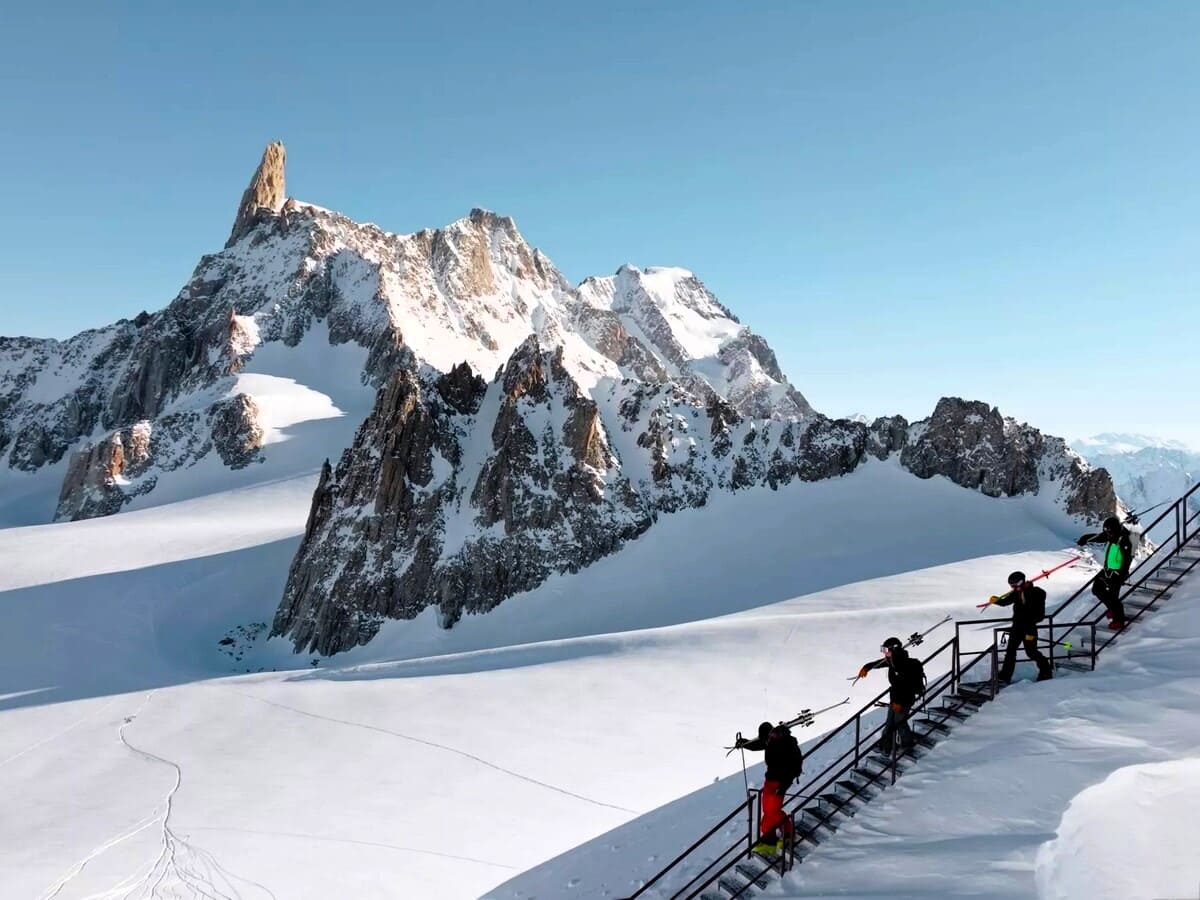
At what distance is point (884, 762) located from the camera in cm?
1111

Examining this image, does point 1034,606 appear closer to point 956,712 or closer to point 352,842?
point 956,712

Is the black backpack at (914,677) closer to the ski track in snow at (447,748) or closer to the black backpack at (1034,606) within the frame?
the black backpack at (1034,606)

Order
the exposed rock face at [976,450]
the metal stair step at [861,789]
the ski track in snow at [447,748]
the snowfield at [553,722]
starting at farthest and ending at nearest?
the exposed rock face at [976,450]
the ski track in snow at [447,748]
the metal stair step at [861,789]
the snowfield at [553,722]

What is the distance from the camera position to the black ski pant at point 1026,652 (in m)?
11.9

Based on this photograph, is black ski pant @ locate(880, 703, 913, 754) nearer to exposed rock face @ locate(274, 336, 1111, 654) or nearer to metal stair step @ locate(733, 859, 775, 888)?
metal stair step @ locate(733, 859, 775, 888)

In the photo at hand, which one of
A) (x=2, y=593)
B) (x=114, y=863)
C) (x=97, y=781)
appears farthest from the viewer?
(x=2, y=593)

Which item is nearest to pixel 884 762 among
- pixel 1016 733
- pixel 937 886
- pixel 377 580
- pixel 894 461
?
pixel 1016 733

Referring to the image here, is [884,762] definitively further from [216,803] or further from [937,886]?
[216,803]

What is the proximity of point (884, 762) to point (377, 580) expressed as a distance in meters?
42.7

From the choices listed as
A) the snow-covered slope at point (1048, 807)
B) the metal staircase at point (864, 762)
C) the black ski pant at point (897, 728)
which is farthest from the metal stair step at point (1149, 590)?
the black ski pant at point (897, 728)

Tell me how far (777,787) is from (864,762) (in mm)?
2909

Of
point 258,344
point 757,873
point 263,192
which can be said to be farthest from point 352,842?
point 263,192

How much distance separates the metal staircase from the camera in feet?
31.9

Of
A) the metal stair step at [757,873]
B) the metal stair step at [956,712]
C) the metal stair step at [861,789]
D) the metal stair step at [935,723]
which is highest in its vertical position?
the metal stair step at [956,712]
